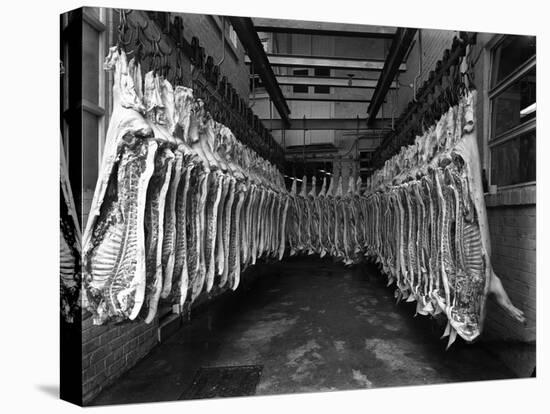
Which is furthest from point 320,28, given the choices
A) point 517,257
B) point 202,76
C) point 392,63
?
point 517,257

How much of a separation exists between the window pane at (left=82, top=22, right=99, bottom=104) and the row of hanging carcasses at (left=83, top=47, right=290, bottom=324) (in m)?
0.32

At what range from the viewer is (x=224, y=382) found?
9.24 ft

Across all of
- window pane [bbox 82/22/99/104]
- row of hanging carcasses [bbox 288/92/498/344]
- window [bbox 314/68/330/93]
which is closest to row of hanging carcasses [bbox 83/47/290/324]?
window pane [bbox 82/22/99/104]

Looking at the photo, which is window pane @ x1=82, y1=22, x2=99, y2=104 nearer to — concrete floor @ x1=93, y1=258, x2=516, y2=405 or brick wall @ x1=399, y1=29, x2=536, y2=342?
concrete floor @ x1=93, y1=258, x2=516, y2=405

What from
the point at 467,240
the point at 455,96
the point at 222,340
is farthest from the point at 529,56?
the point at 222,340

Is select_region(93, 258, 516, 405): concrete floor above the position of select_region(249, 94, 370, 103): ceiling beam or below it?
below

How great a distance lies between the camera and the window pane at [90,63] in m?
2.26

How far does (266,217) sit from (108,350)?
1.80 metres

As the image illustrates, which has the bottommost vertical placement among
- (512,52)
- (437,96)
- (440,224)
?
(440,224)

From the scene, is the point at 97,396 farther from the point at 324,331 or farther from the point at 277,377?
the point at 324,331

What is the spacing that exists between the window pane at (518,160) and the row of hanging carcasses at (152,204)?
214 centimetres

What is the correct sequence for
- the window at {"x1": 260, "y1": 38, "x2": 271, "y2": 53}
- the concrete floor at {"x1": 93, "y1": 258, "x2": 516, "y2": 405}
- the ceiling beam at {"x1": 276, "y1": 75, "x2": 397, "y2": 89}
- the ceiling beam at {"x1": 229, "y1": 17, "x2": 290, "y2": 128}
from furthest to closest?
the ceiling beam at {"x1": 276, "y1": 75, "x2": 397, "y2": 89} → the window at {"x1": 260, "y1": 38, "x2": 271, "y2": 53} → the ceiling beam at {"x1": 229, "y1": 17, "x2": 290, "y2": 128} → the concrete floor at {"x1": 93, "y1": 258, "x2": 516, "y2": 405}

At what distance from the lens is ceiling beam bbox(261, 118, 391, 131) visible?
4707mm

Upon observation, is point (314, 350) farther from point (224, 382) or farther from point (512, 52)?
point (512, 52)
